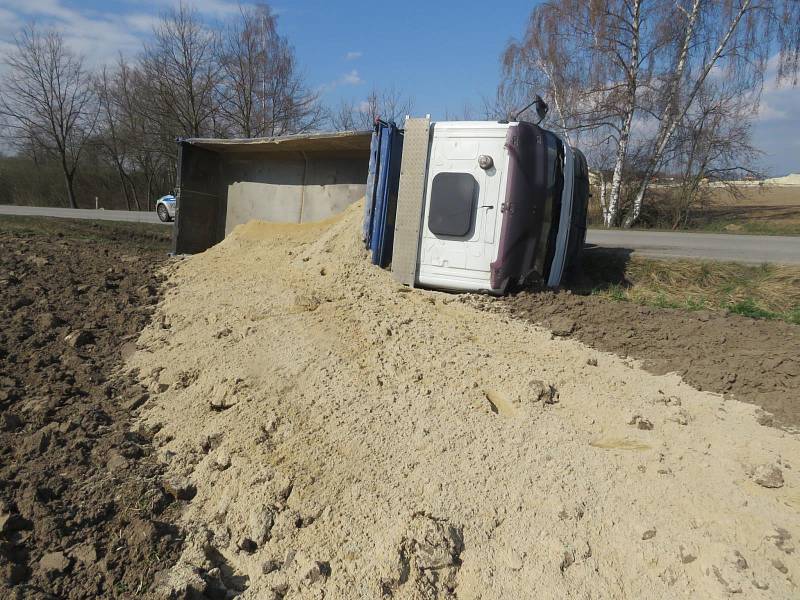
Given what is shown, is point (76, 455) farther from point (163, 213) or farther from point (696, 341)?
point (163, 213)

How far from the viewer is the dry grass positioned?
6.55 meters

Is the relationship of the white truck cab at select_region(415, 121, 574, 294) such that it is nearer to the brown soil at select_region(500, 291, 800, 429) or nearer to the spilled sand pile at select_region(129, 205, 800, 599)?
the brown soil at select_region(500, 291, 800, 429)

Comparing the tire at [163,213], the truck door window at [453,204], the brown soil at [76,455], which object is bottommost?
the brown soil at [76,455]

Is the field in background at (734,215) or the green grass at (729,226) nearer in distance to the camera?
the green grass at (729,226)

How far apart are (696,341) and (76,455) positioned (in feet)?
15.7

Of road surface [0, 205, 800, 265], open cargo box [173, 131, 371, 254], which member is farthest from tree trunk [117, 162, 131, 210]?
road surface [0, 205, 800, 265]

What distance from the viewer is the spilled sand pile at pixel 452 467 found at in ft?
8.91

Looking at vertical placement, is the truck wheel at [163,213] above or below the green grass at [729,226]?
below

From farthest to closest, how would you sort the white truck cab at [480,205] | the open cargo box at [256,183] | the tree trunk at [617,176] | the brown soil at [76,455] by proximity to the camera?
the tree trunk at [617,176] → the open cargo box at [256,183] → the white truck cab at [480,205] → the brown soil at [76,455]

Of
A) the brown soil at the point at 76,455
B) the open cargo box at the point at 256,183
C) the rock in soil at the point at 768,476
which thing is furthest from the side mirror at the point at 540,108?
the brown soil at the point at 76,455

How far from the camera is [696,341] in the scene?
4.87 m

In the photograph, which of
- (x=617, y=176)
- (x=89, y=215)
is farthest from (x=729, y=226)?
(x=89, y=215)

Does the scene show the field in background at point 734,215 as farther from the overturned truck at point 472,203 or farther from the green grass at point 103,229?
the overturned truck at point 472,203

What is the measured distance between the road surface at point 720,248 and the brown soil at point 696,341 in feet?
10.7
